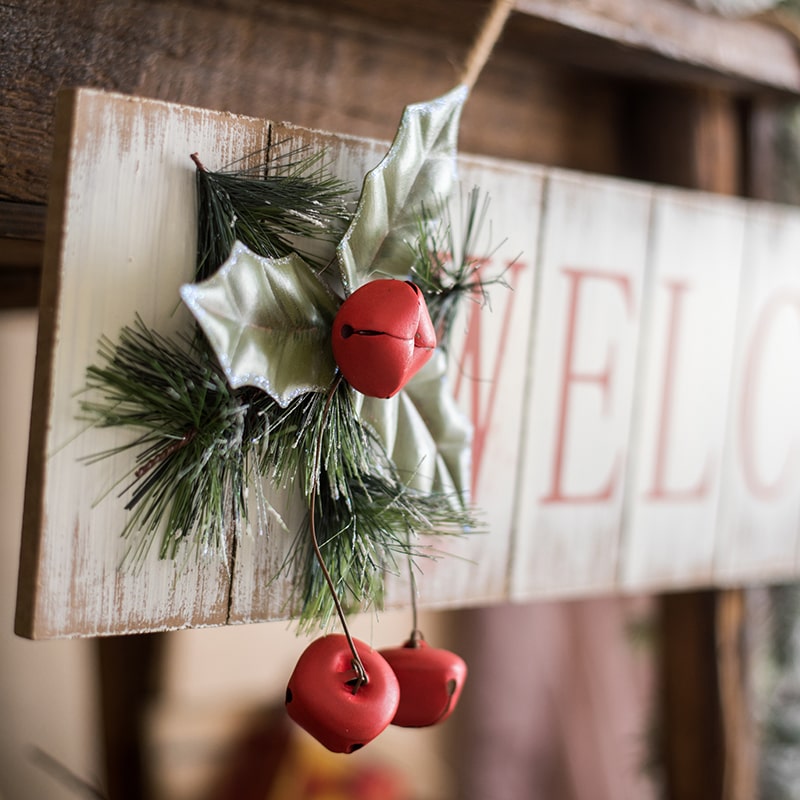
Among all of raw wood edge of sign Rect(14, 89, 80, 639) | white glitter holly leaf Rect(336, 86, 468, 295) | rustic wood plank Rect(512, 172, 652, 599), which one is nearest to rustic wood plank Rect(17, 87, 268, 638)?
raw wood edge of sign Rect(14, 89, 80, 639)

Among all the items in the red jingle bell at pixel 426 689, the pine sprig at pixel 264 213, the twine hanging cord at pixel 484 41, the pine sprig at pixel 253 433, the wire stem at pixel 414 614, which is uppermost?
the twine hanging cord at pixel 484 41

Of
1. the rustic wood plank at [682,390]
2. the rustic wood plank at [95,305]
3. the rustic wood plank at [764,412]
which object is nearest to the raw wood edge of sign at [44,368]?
the rustic wood plank at [95,305]

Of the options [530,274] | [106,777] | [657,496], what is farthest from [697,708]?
[106,777]

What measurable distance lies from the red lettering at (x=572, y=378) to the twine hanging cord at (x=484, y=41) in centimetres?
19

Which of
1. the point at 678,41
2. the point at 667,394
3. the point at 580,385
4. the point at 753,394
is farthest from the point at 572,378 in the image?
the point at 678,41

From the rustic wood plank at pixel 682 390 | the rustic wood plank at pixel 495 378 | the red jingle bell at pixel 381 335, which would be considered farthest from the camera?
the rustic wood plank at pixel 682 390

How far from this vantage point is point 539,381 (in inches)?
29.5

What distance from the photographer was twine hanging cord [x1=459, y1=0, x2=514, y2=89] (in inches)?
25.7

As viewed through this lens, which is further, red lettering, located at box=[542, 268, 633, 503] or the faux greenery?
red lettering, located at box=[542, 268, 633, 503]

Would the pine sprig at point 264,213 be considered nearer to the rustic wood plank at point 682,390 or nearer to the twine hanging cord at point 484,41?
the twine hanging cord at point 484,41

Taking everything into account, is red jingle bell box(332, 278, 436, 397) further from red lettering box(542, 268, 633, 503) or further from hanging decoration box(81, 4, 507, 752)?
red lettering box(542, 268, 633, 503)

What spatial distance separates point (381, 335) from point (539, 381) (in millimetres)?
309

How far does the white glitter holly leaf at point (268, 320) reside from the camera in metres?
0.47

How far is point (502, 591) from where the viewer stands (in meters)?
0.74
